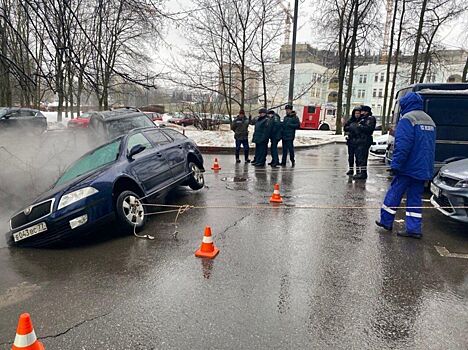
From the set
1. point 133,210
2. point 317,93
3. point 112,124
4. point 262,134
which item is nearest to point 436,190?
point 133,210

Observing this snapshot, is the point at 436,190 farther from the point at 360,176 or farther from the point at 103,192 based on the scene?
the point at 103,192

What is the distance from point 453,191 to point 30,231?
19.2 feet

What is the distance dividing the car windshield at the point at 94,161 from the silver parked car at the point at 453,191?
5011 mm

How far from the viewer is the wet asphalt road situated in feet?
9.20

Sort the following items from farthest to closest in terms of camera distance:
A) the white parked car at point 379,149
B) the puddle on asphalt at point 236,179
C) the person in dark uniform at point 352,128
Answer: the white parked car at point 379,149 < the puddle on asphalt at point 236,179 < the person in dark uniform at point 352,128

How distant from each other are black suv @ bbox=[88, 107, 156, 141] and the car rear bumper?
4917 mm

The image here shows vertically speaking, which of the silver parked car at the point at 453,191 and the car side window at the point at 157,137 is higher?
the car side window at the point at 157,137

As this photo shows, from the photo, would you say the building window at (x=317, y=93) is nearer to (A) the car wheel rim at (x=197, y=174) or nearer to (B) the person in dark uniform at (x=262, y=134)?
(B) the person in dark uniform at (x=262, y=134)

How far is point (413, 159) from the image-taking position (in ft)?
16.1

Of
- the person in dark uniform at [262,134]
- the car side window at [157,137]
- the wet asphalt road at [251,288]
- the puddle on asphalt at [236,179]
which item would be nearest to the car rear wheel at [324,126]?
the person in dark uniform at [262,134]

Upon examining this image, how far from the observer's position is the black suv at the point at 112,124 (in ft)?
31.4

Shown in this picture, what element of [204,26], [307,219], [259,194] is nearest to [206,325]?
[307,219]

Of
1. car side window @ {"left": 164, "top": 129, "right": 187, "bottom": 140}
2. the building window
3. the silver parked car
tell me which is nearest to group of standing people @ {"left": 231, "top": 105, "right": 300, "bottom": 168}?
car side window @ {"left": 164, "top": 129, "right": 187, "bottom": 140}

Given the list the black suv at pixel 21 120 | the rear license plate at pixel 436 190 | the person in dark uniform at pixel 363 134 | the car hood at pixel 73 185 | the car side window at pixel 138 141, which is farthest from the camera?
the black suv at pixel 21 120
